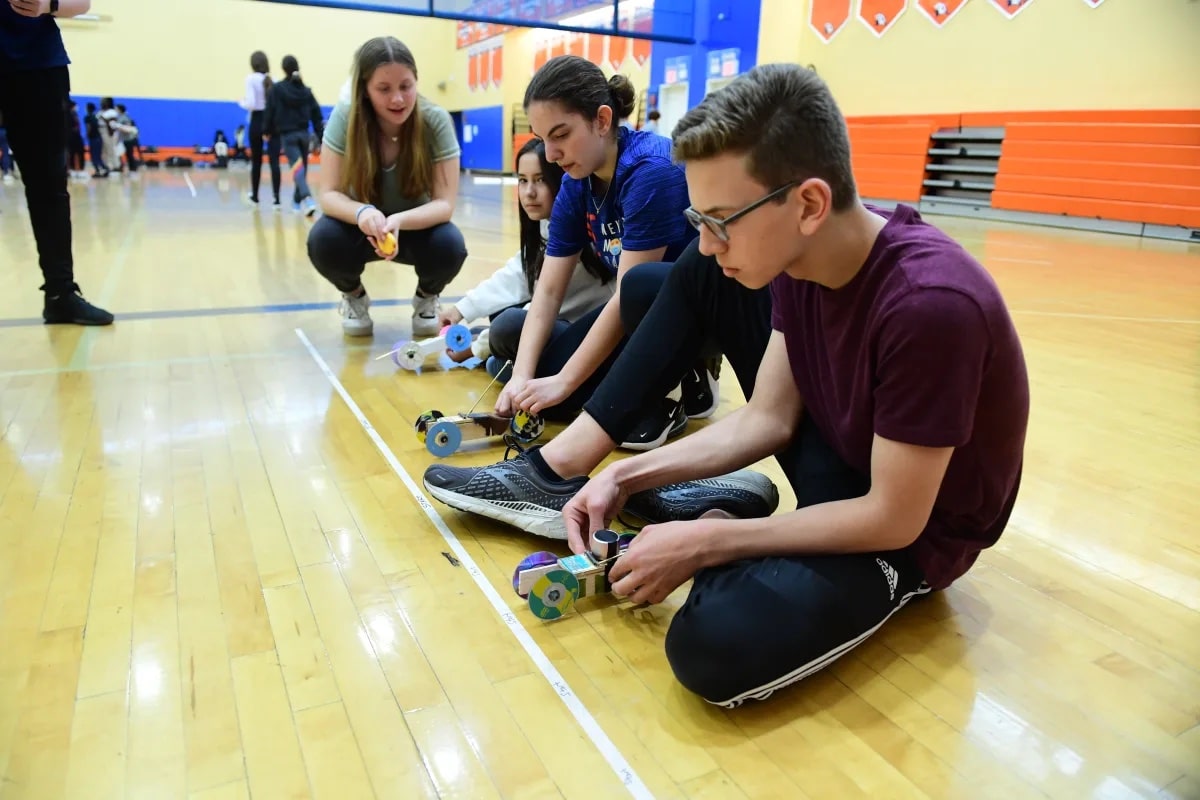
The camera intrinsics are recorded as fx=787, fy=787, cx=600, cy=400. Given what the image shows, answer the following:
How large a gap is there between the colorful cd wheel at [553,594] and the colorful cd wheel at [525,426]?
23.8 inches

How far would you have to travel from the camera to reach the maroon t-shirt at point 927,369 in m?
0.80

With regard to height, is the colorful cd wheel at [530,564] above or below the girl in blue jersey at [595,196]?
below

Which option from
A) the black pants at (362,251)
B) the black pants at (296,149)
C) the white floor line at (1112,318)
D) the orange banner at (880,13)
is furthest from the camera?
the orange banner at (880,13)

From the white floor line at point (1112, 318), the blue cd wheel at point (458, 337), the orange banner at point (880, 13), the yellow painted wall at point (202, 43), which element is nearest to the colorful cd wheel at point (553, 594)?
the blue cd wheel at point (458, 337)

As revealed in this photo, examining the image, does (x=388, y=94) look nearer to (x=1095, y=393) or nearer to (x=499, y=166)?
(x=1095, y=393)

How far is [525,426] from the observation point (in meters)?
1.71

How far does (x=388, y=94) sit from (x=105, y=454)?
1.22 m

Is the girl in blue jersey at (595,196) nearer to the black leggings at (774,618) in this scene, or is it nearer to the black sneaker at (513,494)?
the black sneaker at (513,494)

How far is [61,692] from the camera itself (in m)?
0.93

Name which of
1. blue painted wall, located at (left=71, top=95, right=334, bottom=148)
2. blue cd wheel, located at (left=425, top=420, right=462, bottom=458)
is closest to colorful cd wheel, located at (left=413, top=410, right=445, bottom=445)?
blue cd wheel, located at (left=425, top=420, right=462, bottom=458)

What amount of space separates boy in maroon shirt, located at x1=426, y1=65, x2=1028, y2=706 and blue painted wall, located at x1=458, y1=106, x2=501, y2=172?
1501cm

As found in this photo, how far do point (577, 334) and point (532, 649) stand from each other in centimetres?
93

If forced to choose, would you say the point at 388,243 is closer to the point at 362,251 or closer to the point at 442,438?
the point at 362,251

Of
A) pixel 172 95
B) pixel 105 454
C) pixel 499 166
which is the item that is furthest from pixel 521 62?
pixel 105 454
